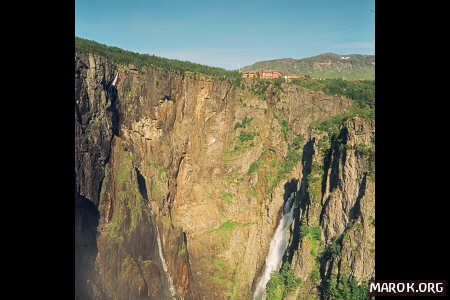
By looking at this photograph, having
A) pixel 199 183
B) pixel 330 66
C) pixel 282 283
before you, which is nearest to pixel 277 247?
pixel 282 283

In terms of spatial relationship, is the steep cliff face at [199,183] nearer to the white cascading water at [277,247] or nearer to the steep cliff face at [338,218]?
the steep cliff face at [338,218]

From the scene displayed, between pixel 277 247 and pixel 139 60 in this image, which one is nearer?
pixel 277 247

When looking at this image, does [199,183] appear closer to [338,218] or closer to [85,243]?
[85,243]

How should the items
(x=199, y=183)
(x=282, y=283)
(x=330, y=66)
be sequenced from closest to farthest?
1. (x=282, y=283)
2. (x=199, y=183)
3. (x=330, y=66)

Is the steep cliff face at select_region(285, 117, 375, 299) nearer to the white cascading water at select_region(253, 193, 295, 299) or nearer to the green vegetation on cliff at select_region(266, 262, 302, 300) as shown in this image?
the green vegetation on cliff at select_region(266, 262, 302, 300)

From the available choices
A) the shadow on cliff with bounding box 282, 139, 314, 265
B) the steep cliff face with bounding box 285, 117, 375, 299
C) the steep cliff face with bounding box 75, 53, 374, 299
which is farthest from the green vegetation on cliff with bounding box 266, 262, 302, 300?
the shadow on cliff with bounding box 282, 139, 314, 265

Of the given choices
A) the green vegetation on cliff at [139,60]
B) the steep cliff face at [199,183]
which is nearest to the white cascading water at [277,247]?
the steep cliff face at [199,183]
